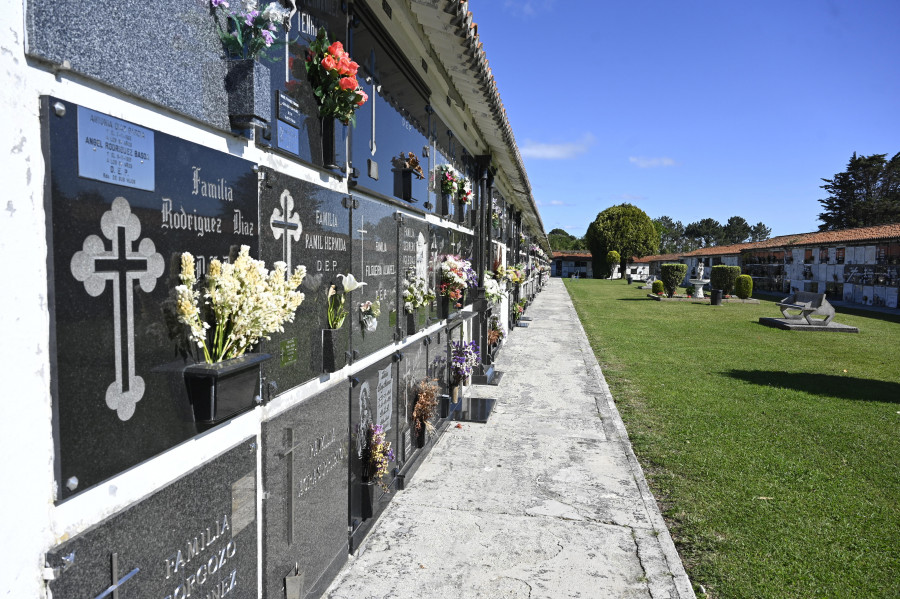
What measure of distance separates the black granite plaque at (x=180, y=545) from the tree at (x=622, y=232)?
7169cm

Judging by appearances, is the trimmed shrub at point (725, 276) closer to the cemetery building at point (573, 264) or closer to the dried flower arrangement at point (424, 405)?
the dried flower arrangement at point (424, 405)

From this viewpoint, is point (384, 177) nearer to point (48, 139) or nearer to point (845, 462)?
point (48, 139)

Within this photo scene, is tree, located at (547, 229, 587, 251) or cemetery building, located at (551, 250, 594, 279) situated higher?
tree, located at (547, 229, 587, 251)

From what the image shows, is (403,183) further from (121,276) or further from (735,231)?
(735,231)

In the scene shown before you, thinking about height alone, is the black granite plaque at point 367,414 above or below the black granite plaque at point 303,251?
below

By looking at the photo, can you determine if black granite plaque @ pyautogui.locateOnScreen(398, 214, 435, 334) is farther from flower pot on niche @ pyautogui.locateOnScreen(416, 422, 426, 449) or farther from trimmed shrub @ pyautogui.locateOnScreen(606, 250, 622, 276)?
trimmed shrub @ pyautogui.locateOnScreen(606, 250, 622, 276)

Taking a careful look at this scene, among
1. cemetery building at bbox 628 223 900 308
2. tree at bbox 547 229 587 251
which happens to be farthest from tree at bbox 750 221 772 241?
cemetery building at bbox 628 223 900 308

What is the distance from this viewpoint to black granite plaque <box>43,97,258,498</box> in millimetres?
1443

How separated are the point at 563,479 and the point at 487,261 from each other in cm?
558

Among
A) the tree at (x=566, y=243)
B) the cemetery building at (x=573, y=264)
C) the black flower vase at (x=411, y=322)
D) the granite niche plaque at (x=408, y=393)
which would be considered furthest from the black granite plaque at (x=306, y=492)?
the tree at (x=566, y=243)

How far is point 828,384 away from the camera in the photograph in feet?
30.8

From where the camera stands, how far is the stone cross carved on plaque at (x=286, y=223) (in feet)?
8.38

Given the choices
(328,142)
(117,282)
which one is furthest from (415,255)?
(117,282)

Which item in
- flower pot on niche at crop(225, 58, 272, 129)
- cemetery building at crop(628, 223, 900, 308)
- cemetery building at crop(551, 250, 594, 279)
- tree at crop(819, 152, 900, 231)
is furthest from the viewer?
cemetery building at crop(551, 250, 594, 279)
